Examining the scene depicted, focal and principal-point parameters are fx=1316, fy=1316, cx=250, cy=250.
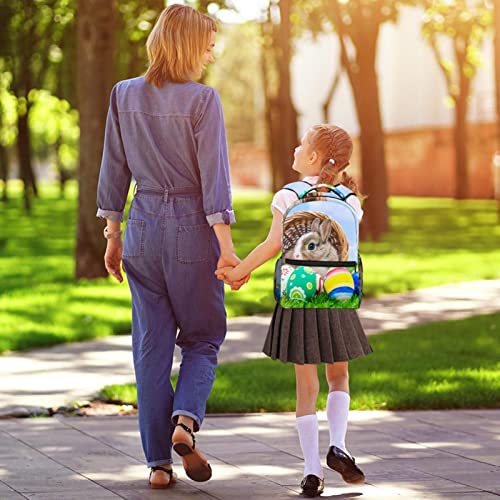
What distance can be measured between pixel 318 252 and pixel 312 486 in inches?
36.2

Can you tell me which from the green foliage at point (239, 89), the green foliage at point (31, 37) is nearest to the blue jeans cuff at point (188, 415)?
the green foliage at point (31, 37)

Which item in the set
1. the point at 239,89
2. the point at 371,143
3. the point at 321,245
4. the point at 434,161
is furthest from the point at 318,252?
the point at 239,89

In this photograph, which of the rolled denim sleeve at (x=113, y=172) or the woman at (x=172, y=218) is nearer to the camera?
the woman at (x=172, y=218)

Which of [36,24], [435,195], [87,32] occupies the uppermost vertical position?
[36,24]

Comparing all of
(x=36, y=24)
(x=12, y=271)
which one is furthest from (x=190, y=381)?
(x=36, y=24)

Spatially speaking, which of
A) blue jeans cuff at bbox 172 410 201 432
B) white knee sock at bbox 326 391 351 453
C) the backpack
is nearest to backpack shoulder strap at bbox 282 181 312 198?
the backpack

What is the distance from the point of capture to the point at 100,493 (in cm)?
525

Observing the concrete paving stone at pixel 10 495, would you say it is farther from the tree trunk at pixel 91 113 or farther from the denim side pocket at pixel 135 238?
the tree trunk at pixel 91 113

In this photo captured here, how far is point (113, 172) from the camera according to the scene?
5426 millimetres

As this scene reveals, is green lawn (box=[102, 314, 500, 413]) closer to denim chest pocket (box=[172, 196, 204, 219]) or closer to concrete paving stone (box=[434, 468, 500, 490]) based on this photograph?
concrete paving stone (box=[434, 468, 500, 490])

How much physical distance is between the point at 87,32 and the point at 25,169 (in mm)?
23201

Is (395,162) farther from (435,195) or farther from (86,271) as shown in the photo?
(86,271)

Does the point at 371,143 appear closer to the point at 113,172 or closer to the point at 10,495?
the point at 113,172

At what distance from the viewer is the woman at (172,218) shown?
5.18 m
